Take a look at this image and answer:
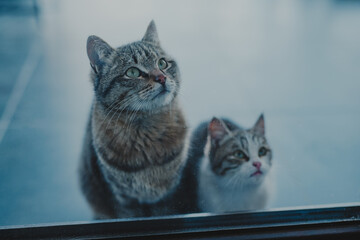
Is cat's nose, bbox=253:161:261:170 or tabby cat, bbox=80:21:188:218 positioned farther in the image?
cat's nose, bbox=253:161:261:170

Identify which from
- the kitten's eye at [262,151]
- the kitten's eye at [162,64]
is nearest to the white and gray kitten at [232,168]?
the kitten's eye at [262,151]

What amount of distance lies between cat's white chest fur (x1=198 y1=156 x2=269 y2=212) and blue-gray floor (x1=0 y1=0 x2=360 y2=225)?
0.04 metres

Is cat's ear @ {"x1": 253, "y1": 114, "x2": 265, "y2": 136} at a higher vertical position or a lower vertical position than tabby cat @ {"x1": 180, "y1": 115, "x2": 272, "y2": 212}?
higher

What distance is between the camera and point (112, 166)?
82 centimetres

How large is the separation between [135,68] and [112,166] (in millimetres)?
233

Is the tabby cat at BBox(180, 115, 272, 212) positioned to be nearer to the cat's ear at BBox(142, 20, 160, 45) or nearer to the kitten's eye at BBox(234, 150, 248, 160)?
the kitten's eye at BBox(234, 150, 248, 160)

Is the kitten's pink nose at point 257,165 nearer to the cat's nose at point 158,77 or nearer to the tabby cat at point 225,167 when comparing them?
the tabby cat at point 225,167

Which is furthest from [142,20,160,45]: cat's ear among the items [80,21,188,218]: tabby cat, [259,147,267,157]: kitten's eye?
[259,147,267,157]: kitten's eye

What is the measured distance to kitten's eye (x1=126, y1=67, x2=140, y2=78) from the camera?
745 millimetres

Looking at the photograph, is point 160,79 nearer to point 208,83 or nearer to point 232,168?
point 232,168

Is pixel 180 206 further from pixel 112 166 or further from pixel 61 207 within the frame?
Result: pixel 61 207

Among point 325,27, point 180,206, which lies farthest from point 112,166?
point 325,27

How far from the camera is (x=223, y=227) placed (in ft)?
2.48

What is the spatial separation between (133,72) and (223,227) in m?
0.37
